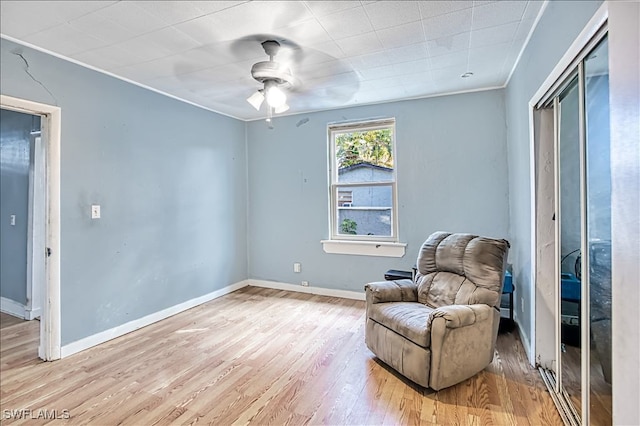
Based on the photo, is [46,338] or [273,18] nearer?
[273,18]

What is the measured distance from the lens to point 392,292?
278cm

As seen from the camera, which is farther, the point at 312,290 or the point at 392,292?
the point at 312,290

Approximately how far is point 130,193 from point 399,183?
9.93ft

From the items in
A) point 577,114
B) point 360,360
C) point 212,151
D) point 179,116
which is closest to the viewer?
point 577,114

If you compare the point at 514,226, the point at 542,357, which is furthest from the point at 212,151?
the point at 542,357

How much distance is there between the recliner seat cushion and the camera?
7.20 ft

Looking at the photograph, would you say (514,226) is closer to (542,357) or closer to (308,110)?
(542,357)

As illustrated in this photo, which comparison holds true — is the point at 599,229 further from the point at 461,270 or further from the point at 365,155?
the point at 365,155

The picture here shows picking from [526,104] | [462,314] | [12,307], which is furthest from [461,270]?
[12,307]

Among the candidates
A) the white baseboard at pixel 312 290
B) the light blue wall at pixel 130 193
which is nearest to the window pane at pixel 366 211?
the white baseboard at pixel 312 290

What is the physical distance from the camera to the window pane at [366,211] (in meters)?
4.30

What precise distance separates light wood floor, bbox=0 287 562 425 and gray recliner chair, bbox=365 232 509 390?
173mm

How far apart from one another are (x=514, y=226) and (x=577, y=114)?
1783 mm

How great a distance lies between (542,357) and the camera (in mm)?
2451
